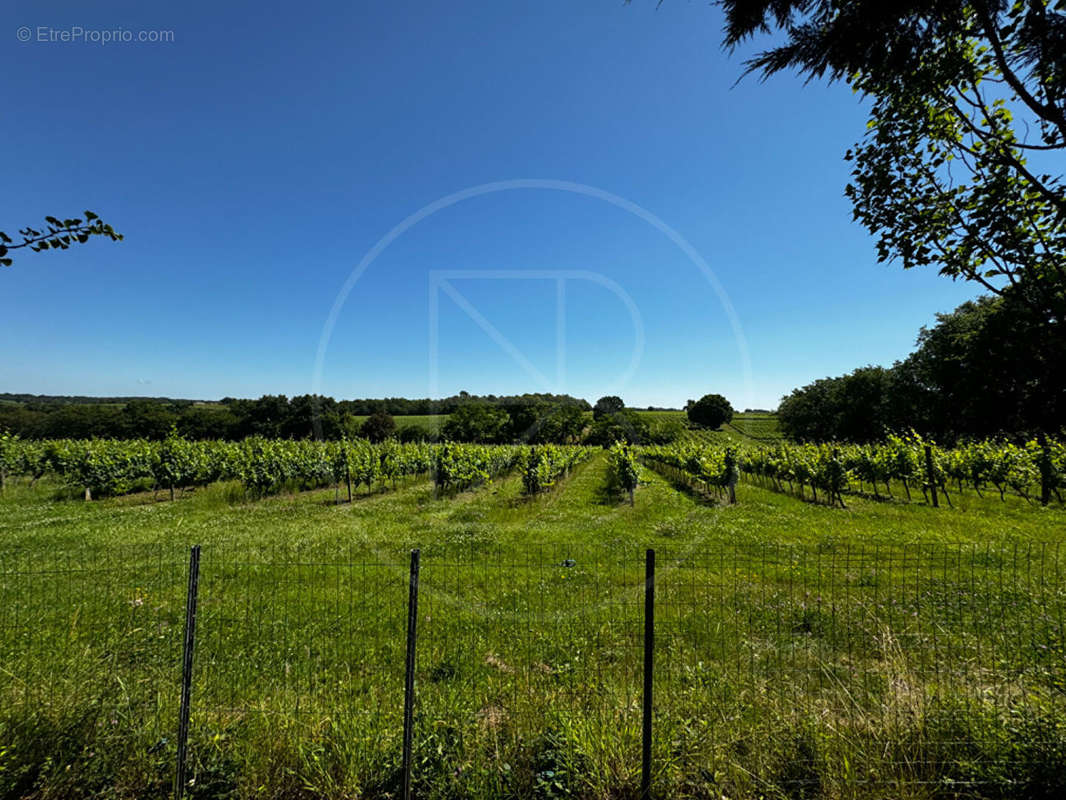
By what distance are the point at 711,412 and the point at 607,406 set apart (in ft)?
48.3

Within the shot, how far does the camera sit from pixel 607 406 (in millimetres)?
59688

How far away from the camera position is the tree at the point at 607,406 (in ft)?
193

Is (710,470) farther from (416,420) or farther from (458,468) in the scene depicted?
(416,420)

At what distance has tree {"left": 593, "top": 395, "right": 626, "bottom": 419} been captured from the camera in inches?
2315

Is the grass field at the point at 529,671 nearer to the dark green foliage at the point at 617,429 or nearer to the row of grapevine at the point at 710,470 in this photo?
the row of grapevine at the point at 710,470

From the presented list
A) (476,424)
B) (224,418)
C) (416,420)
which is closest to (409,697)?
(476,424)

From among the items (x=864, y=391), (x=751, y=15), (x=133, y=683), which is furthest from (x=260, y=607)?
(x=864, y=391)

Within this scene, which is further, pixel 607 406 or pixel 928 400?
pixel 607 406

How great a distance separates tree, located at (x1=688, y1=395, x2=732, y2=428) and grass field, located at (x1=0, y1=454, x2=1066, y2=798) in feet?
151

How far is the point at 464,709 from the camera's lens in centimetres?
306

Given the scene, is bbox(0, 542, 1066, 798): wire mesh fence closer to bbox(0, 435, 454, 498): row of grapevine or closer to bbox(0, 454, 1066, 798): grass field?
bbox(0, 454, 1066, 798): grass field

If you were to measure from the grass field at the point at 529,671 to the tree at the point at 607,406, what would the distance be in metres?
49.1

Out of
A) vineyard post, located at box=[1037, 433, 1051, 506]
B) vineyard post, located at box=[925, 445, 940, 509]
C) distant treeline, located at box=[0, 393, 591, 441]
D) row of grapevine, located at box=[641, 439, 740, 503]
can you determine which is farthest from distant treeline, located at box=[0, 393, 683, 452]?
vineyard post, located at box=[1037, 433, 1051, 506]

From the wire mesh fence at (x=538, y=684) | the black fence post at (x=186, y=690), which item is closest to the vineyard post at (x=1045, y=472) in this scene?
the wire mesh fence at (x=538, y=684)
